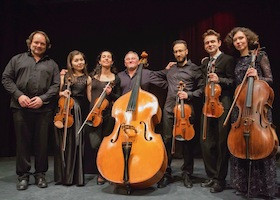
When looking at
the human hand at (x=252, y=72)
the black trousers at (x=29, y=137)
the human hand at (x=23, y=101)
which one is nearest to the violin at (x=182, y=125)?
the human hand at (x=252, y=72)

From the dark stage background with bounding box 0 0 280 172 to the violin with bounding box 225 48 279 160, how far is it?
227 cm

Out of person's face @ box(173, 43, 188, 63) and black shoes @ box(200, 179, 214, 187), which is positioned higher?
person's face @ box(173, 43, 188, 63)

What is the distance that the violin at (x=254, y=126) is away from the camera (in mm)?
2416

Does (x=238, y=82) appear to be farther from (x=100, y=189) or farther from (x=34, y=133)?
(x=34, y=133)

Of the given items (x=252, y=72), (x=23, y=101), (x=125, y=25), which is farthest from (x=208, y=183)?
(x=125, y=25)

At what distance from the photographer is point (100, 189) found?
3.12 metres

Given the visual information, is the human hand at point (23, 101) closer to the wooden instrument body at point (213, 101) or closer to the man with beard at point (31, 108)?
the man with beard at point (31, 108)

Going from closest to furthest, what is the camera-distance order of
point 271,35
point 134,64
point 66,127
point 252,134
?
point 252,134 < point 66,127 < point 134,64 < point 271,35

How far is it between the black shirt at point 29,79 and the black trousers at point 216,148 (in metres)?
1.50

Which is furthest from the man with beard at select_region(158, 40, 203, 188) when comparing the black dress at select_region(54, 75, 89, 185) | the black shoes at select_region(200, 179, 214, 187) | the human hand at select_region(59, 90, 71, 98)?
the human hand at select_region(59, 90, 71, 98)

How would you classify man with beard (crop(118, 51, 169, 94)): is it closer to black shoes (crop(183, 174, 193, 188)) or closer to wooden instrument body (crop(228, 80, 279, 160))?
black shoes (crop(183, 174, 193, 188))

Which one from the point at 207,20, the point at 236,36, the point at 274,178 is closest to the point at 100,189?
the point at 274,178

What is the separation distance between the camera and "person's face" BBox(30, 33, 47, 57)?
3.20 metres

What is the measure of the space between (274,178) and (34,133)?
2182mm
